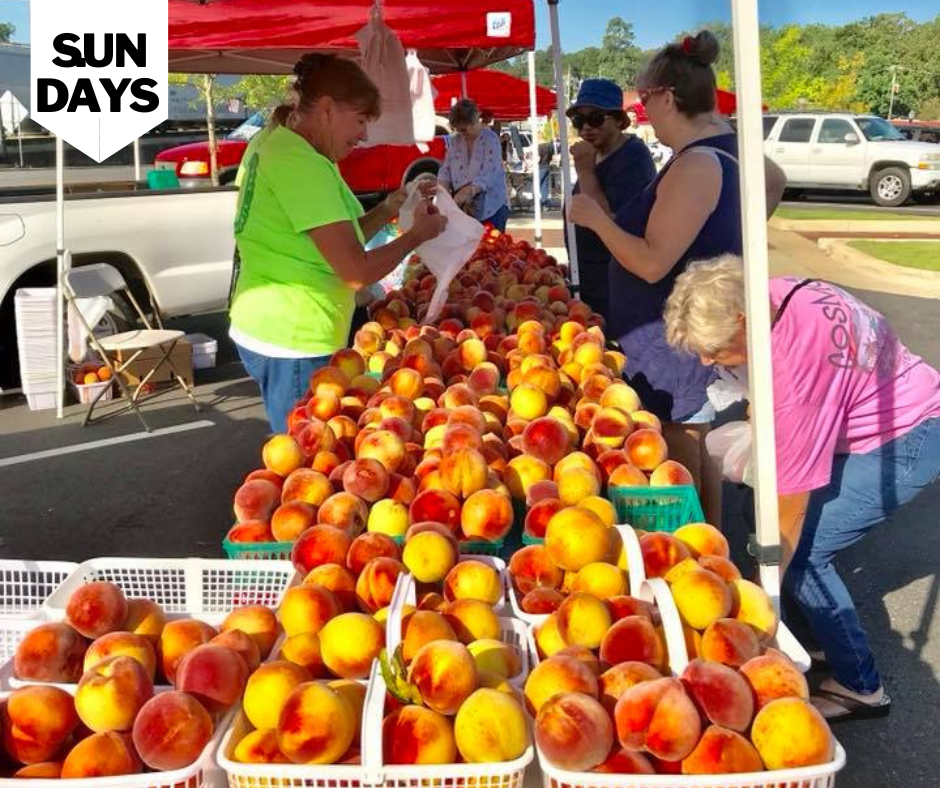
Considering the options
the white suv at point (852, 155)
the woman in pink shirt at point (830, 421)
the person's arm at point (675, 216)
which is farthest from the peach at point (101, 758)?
the white suv at point (852, 155)

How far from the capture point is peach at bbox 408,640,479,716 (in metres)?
1.30

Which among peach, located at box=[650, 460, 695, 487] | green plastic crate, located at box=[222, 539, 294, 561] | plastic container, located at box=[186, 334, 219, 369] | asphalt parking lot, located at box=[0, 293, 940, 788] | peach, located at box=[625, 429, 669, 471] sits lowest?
asphalt parking lot, located at box=[0, 293, 940, 788]

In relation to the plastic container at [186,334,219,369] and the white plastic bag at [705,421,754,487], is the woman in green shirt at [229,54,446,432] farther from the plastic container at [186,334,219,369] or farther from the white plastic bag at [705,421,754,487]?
the plastic container at [186,334,219,369]

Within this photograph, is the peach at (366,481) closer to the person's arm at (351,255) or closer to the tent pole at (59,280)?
the person's arm at (351,255)

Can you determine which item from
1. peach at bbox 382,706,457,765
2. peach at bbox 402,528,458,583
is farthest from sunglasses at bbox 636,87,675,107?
peach at bbox 382,706,457,765

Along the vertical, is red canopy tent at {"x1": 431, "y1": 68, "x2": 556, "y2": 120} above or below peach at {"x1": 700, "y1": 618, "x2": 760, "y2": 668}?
above

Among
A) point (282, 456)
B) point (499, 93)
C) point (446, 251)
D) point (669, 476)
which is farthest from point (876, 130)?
point (282, 456)

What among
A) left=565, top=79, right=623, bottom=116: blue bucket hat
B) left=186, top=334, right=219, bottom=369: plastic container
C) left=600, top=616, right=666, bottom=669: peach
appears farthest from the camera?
left=186, top=334, right=219, bottom=369: plastic container

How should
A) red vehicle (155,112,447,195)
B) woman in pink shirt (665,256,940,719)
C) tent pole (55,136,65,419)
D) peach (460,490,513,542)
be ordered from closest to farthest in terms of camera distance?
peach (460,490,513,542) < woman in pink shirt (665,256,940,719) < tent pole (55,136,65,419) < red vehicle (155,112,447,195)

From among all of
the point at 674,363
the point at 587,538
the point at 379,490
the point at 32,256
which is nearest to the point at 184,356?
the point at 32,256

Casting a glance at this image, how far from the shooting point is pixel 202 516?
4637mm

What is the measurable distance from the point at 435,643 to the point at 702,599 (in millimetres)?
464

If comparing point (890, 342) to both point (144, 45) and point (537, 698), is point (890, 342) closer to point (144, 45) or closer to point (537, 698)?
point (537, 698)

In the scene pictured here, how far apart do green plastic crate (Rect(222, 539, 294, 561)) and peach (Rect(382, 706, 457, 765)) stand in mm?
782
